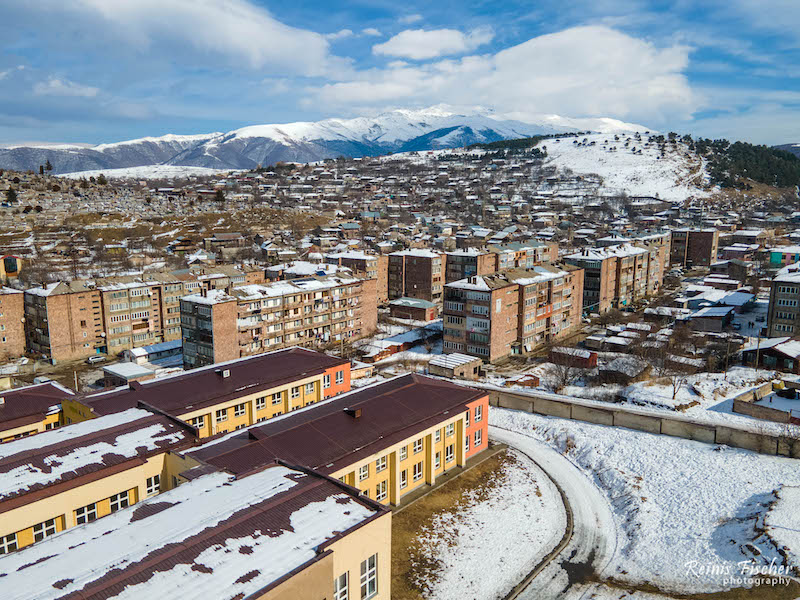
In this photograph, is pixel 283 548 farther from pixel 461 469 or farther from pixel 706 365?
pixel 706 365

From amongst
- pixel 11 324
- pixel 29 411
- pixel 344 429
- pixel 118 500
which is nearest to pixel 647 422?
pixel 344 429

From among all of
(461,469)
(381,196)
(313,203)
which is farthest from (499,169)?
(461,469)

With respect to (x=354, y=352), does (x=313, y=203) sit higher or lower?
higher

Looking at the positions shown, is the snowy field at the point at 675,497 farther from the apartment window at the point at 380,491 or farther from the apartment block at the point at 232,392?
the apartment block at the point at 232,392

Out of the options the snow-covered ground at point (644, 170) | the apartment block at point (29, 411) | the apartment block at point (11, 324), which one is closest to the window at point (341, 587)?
the apartment block at point (29, 411)

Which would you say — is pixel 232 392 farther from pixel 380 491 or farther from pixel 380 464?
pixel 380 491

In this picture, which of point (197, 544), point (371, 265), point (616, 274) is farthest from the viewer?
point (616, 274)
